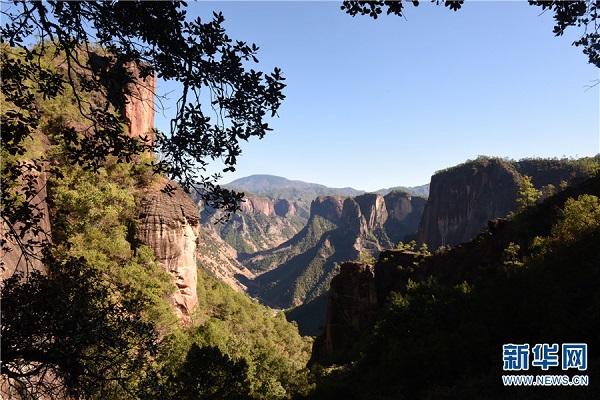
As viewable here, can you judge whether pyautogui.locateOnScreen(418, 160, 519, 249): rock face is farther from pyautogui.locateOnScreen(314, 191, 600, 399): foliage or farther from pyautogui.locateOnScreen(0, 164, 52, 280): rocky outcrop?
pyautogui.locateOnScreen(0, 164, 52, 280): rocky outcrop

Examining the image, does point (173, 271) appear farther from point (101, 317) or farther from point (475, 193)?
point (475, 193)

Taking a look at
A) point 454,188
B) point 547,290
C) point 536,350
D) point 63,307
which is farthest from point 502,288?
point 454,188

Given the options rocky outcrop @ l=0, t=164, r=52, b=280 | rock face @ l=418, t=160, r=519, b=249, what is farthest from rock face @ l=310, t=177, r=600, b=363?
rock face @ l=418, t=160, r=519, b=249

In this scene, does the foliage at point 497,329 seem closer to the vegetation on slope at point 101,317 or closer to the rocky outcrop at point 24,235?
the vegetation on slope at point 101,317

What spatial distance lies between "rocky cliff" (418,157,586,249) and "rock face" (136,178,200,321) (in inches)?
3878

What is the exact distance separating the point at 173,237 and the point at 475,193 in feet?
395

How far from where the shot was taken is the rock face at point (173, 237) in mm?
24859

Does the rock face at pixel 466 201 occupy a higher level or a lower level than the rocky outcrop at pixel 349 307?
higher

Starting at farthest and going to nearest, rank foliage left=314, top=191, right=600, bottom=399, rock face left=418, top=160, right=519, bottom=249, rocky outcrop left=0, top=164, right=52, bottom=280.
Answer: rock face left=418, top=160, right=519, bottom=249
foliage left=314, top=191, right=600, bottom=399
rocky outcrop left=0, top=164, right=52, bottom=280

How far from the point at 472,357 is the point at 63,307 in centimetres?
1219

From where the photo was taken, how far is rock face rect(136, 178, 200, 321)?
979 inches

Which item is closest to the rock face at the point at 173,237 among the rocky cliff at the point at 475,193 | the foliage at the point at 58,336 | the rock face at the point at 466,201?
the foliage at the point at 58,336

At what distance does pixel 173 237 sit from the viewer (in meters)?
26.2

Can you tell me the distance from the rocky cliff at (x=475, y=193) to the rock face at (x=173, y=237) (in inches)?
3878
